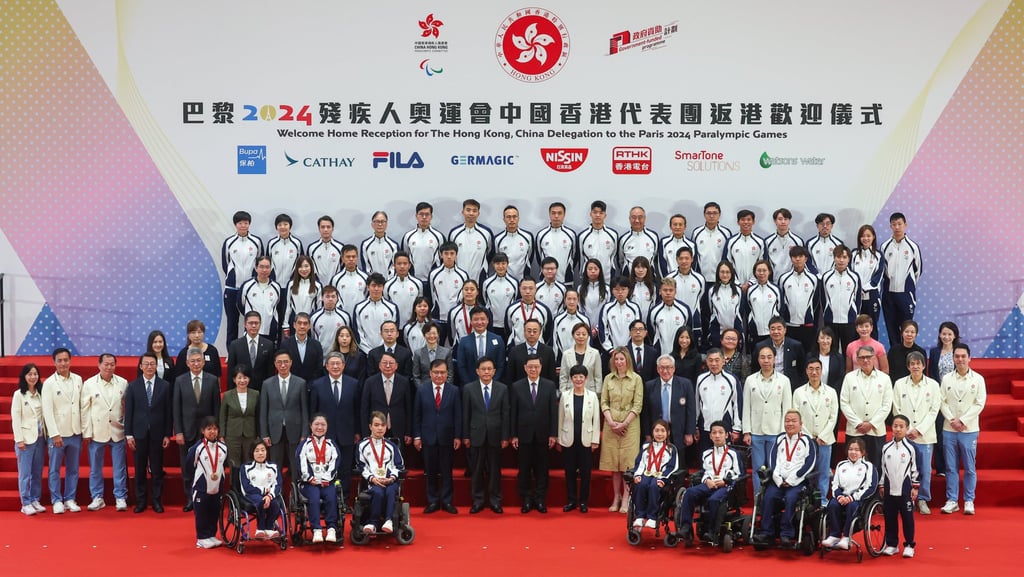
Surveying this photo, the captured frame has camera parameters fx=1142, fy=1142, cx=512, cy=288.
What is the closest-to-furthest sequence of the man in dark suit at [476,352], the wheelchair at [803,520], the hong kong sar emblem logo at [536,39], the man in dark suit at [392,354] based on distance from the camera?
the wheelchair at [803,520] < the man in dark suit at [392,354] < the man in dark suit at [476,352] < the hong kong sar emblem logo at [536,39]

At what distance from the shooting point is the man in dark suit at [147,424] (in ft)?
31.9

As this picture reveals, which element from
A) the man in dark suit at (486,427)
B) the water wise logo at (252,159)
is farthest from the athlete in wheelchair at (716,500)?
the water wise logo at (252,159)

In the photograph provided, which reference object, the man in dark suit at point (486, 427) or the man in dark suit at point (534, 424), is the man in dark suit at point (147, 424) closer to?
the man in dark suit at point (486, 427)

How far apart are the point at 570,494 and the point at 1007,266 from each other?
18.7 feet

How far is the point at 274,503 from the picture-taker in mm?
8516

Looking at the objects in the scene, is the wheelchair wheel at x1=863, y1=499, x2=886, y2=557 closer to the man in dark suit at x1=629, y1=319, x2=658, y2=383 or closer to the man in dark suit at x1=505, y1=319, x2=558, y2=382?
the man in dark suit at x1=629, y1=319, x2=658, y2=383

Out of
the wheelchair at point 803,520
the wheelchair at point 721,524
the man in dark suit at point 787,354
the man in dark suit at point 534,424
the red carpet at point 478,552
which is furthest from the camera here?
the man in dark suit at point 787,354

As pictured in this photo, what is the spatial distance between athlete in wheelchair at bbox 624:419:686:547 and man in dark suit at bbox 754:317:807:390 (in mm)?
1589

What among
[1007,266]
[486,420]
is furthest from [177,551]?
[1007,266]

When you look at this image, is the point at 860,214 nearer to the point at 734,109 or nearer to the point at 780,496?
the point at 734,109

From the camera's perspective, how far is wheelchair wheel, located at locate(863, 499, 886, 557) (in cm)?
827

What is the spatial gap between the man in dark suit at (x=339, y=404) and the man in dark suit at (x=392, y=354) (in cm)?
34

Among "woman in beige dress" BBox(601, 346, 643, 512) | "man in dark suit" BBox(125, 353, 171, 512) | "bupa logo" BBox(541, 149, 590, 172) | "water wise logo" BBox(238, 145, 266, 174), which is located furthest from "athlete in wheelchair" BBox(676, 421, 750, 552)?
"water wise logo" BBox(238, 145, 266, 174)

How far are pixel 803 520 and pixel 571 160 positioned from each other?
199 inches
